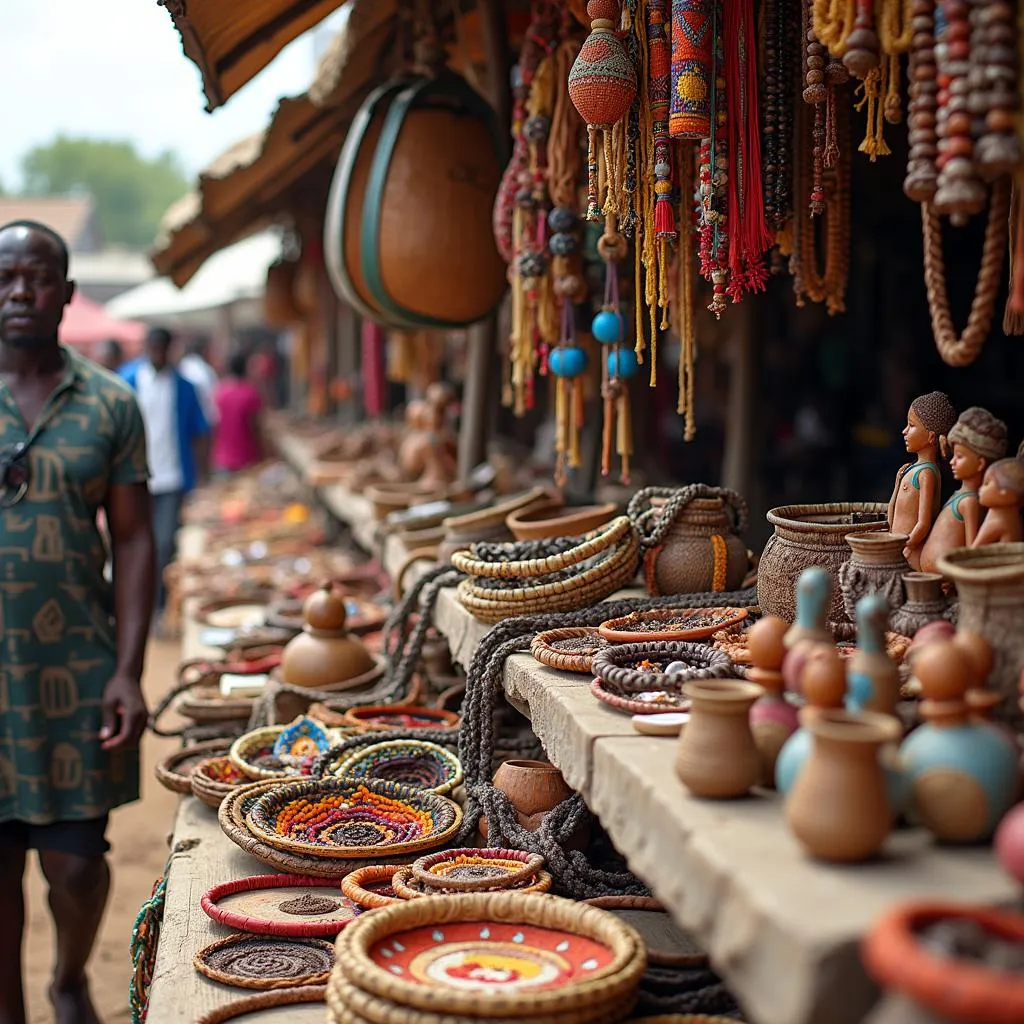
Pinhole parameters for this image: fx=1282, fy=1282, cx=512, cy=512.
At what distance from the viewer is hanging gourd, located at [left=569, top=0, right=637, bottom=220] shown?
2.21m

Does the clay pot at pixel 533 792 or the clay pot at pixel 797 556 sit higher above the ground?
the clay pot at pixel 797 556

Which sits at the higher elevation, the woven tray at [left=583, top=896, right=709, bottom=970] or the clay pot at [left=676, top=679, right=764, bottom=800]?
the clay pot at [left=676, top=679, right=764, bottom=800]

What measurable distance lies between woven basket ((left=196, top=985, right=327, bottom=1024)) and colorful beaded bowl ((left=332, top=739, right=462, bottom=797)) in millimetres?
708

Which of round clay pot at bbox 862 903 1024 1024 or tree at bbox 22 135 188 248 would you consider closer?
round clay pot at bbox 862 903 1024 1024

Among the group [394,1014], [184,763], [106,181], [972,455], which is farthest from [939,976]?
[106,181]

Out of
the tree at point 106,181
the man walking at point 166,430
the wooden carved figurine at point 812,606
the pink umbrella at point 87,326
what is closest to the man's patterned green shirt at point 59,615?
the wooden carved figurine at point 812,606

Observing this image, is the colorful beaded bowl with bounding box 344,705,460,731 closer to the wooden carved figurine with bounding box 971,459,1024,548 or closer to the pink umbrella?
the wooden carved figurine with bounding box 971,459,1024,548

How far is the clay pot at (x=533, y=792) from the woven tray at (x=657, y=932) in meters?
0.25

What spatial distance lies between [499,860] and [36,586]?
3.89 ft

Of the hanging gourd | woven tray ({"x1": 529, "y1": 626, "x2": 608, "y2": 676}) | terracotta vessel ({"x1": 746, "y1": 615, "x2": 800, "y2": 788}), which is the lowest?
woven tray ({"x1": 529, "y1": 626, "x2": 608, "y2": 676})

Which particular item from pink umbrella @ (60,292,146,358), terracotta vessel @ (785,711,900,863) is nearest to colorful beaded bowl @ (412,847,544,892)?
terracotta vessel @ (785,711,900,863)

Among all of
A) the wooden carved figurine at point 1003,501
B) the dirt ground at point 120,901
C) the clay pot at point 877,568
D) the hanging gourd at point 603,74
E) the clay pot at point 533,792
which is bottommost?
the dirt ground at point 120,901

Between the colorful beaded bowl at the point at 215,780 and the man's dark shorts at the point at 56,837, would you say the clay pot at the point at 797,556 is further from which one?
the man's dark shorts at the point at 56,837

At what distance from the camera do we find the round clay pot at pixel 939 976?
0.96m
